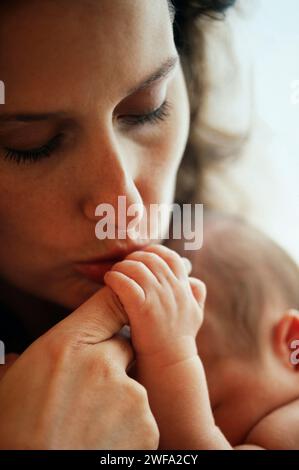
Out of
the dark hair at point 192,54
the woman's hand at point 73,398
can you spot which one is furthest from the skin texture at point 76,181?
the dark hair at point 192,54

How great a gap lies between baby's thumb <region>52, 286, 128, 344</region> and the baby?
0.7 inches

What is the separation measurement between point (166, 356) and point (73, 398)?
0.12 metres

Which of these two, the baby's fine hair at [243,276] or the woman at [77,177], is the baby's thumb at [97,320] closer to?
the woman at [77,177]

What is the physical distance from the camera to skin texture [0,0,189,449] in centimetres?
59

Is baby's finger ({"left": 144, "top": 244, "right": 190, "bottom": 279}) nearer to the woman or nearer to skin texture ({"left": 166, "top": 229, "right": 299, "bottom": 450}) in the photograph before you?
the woman

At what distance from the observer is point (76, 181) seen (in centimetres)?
68

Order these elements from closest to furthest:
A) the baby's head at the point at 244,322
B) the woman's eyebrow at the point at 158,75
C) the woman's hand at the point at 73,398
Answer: the woman's hand at the point at 73,398 < the woman's eyebrow at the point at 158,75 < the baby's head at the point at 244,322

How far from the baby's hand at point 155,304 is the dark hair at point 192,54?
1.09 feet

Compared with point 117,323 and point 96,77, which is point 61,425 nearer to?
point 117,323

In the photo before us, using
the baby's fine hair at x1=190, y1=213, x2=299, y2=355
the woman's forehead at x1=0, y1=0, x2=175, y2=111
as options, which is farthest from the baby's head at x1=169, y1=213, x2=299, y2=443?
the woman's forehead at x1=0, y1=0, x2=175, y2=111

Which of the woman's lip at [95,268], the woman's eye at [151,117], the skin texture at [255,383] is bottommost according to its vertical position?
the skin texture at [255,383]

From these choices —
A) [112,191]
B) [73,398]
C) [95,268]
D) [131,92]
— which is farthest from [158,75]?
[73,398]

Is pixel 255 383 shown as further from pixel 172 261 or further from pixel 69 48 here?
pixel 69 48

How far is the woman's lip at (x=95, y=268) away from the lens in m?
0.74
